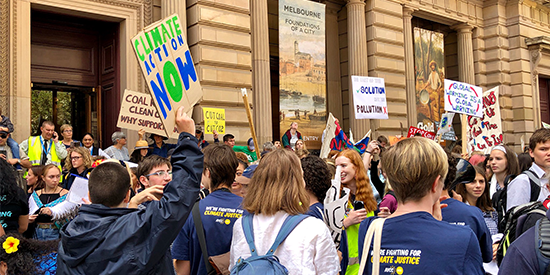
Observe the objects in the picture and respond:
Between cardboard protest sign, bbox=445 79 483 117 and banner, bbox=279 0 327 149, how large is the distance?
5.14 meters

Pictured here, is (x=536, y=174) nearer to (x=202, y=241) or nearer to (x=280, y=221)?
(x=280, y=221)

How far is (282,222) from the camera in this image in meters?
2.81

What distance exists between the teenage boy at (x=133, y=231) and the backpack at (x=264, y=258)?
398 mm

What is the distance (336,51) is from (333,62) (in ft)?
1.58

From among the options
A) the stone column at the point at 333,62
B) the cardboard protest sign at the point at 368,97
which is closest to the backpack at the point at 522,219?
the cardboard protest sign at the point at 368,97

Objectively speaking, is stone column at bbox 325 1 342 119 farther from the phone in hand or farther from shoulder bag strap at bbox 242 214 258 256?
shoulder bag strap at bbox 242 214 258 256

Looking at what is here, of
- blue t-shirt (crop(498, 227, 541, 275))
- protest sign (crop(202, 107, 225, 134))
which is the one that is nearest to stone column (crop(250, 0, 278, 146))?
protest sign (crop(202, 107, 225, 134))

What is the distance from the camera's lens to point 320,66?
16156 millimetres

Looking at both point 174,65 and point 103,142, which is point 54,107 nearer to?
point 103,142

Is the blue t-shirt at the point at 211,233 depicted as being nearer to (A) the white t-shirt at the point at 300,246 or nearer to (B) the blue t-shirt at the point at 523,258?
(A) the white t-shirt at the point at 300,246

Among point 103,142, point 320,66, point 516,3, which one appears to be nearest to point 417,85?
point 320,66

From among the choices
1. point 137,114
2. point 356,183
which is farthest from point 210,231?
point 137,114

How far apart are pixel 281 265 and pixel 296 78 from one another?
42.8 ft

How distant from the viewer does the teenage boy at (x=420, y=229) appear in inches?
82.6
